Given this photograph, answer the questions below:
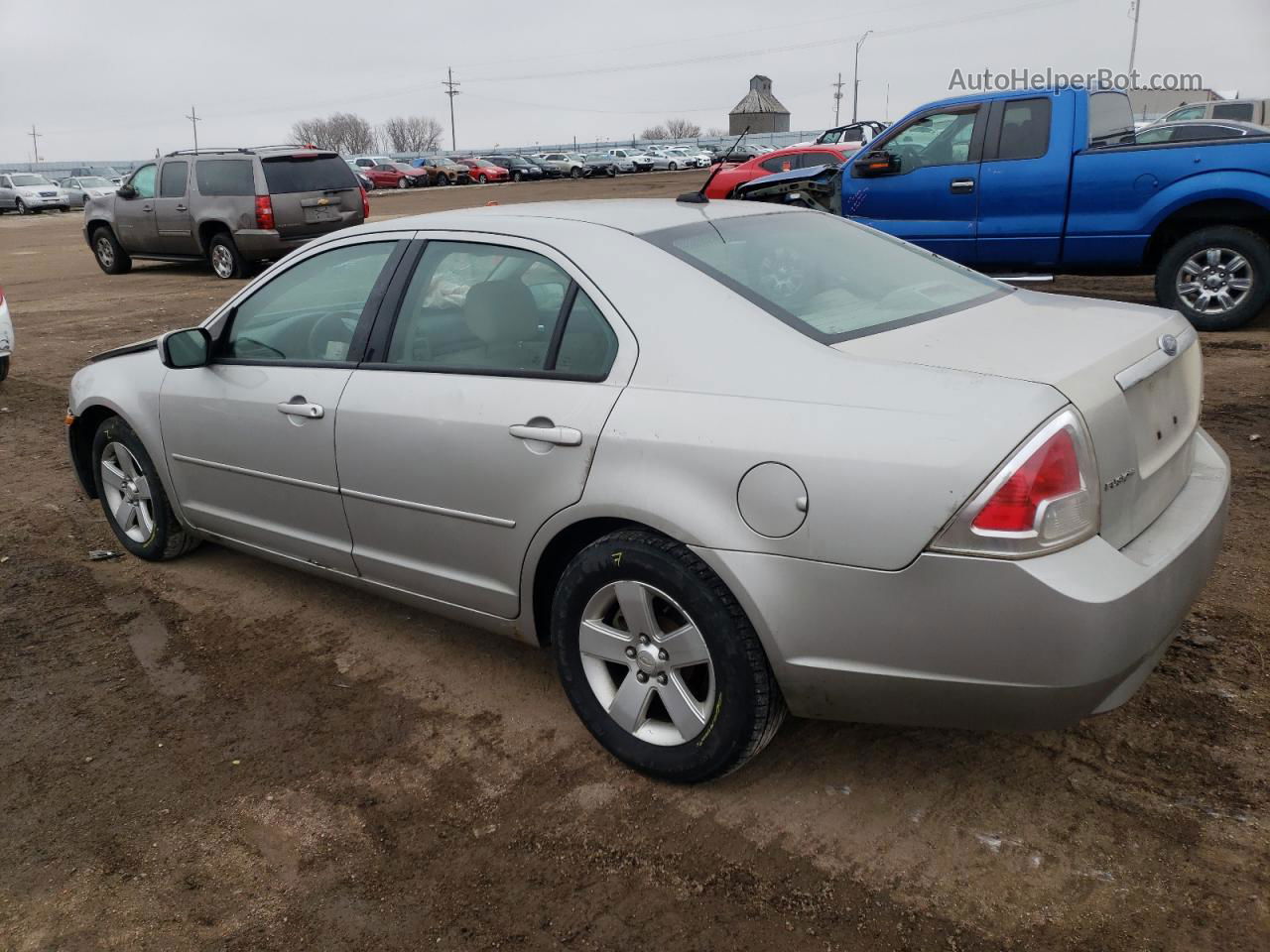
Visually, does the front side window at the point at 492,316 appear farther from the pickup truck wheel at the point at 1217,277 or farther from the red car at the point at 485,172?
the red car at the point at 485,172

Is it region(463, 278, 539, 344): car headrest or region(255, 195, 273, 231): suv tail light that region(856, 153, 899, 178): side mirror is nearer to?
region(463, 278, 539, 344): car headrest

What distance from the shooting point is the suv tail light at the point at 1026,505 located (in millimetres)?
2295

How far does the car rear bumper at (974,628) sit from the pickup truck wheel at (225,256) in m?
14.2

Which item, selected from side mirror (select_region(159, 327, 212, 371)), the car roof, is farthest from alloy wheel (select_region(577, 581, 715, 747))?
side mirror (select_region(159, 327, 212, 371))

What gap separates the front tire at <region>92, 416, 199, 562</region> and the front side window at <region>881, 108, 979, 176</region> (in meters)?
7.29

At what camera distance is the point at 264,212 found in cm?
1448

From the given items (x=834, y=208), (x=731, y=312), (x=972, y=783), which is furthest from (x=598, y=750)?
(x=834, y=208)

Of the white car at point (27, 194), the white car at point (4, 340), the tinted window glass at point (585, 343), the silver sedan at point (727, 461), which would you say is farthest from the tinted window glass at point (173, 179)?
the white car at point (27, 194)

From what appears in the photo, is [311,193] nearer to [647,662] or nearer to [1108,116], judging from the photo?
[1108,116]

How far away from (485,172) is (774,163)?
35736 mm

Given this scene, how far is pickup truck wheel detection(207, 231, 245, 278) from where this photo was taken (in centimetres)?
1512

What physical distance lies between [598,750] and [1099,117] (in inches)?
326

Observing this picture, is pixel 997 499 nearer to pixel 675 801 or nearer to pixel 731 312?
pixel 731 312

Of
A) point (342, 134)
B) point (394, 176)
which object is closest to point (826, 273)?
point (394, 176)
